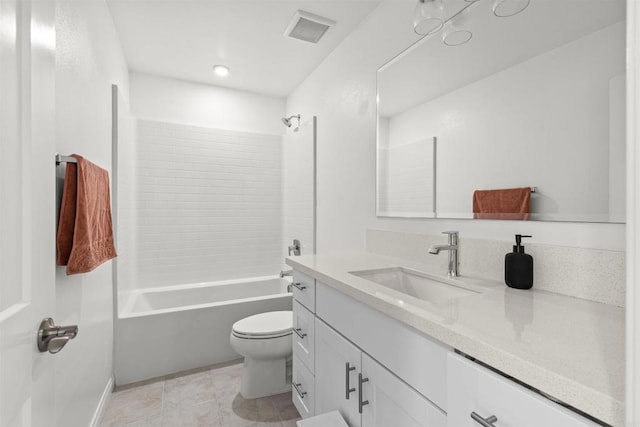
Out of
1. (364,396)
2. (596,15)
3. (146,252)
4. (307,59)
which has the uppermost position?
(307,59)

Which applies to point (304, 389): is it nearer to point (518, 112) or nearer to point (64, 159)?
point (64, 159)

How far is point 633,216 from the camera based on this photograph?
15.1 inches

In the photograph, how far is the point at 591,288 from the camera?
954 mm

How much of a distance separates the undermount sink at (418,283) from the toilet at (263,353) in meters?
0.84

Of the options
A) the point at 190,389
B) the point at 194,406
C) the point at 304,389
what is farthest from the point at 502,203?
the point at 190,389

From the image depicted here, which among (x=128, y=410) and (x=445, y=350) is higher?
(x=445, y=350)

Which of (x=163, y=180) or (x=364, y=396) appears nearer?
(x=364, y=396)

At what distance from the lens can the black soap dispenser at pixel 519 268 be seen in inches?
41.9

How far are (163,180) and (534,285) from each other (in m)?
3.00

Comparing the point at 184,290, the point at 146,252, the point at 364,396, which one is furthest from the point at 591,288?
the point at 146,252

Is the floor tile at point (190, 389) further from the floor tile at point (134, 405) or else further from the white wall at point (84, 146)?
the white wall at point (84, 146)

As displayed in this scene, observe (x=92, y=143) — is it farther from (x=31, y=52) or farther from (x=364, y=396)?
(x=364, y=396)

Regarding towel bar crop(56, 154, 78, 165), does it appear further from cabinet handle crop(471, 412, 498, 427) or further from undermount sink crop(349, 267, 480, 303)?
cabinet handle crop(471, 412, 498, 427)

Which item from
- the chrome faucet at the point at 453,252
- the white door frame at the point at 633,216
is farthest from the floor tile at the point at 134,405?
the white door frame at the point at 633,216
